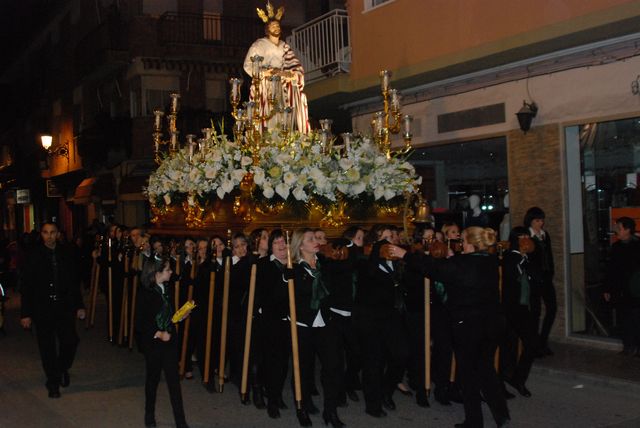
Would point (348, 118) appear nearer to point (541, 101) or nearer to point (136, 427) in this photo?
point (541, 101)

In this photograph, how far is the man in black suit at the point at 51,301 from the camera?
8.26 metres

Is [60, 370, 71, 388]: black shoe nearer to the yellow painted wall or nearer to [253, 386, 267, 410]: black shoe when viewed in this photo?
[253, 386, 267, 410]: black shoe

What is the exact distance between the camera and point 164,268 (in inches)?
270

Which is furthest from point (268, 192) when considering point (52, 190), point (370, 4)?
point (52, 190)

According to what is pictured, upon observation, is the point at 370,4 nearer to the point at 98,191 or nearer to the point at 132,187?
the point at 132,187

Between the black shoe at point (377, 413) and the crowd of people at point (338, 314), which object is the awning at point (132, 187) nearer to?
the crowd of people at point (338, 314)

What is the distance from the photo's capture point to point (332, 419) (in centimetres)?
678

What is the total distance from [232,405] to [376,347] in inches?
65.9

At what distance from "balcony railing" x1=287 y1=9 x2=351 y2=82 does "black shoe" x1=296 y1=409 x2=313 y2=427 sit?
29.5 feet

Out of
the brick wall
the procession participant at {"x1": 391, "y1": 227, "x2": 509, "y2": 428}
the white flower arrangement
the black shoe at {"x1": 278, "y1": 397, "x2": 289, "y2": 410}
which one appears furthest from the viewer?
the brick wall

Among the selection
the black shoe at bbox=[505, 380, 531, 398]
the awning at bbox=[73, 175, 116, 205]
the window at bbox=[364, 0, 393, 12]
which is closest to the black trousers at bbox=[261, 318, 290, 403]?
the black shoe at bbox=[505, 380, 531, 398]

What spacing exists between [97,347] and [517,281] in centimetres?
645

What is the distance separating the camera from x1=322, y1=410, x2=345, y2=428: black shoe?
677 centimetres

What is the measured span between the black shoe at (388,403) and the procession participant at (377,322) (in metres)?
0.15
